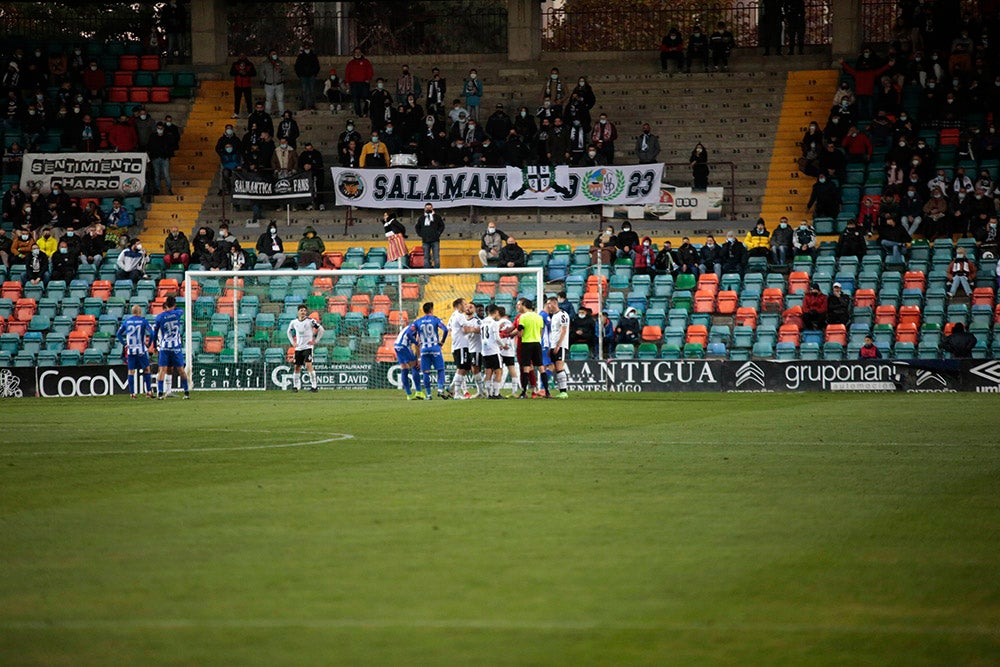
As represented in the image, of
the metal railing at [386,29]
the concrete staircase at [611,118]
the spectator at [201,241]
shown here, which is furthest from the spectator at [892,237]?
the metal railing at [386,29]

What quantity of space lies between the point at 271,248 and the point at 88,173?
7.12 metres

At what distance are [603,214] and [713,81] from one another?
6.34m

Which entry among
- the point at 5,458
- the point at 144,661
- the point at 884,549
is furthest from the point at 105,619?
the point at 5,458

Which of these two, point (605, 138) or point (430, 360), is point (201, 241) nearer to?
point (430, 360)

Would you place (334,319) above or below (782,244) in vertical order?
below

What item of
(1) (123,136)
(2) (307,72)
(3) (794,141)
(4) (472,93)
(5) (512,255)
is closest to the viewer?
(5) (512,255)

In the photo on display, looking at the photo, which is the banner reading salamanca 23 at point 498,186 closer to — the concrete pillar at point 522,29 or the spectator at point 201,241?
the spectator at point 201,241

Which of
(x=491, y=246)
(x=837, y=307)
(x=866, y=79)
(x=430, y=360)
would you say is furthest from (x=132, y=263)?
(x=866, y=79)

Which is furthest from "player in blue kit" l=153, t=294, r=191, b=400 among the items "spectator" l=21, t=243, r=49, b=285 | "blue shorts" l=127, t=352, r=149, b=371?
"spectator" l=21, t=243, r=49, b=285

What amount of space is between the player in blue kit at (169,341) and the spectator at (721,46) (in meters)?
18.9

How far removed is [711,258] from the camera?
32625 millimetres

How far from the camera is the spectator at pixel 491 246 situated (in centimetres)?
3356

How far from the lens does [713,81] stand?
3975cm

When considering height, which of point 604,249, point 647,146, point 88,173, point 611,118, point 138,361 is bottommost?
point 138,361
